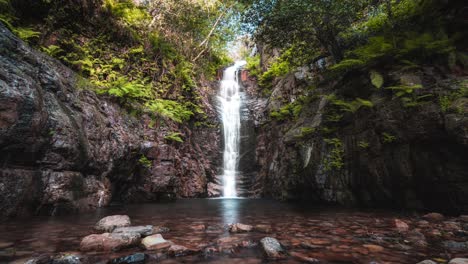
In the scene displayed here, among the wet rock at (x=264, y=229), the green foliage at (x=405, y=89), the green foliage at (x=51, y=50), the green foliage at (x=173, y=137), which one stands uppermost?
the green foliage at (x=51, y=50)

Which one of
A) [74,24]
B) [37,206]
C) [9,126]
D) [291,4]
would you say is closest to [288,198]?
[291,4]

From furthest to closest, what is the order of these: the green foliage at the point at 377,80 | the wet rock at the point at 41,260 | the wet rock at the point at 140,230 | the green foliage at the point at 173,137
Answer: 1. the green foliage at the point at 173,137
2. the green foliage at the point at 377,80
3. the wet rock at the point at 140,230
4. the wet rock at the point at 41,260

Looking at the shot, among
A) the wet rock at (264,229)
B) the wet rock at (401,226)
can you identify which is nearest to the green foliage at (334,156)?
the wet rock at (401,226)

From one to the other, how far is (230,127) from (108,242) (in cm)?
1250

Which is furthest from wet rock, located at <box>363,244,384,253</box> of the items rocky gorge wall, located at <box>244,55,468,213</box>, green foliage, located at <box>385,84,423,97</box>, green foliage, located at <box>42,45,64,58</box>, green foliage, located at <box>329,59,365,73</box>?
green foliage, located at <box>42,45,64,58</box>

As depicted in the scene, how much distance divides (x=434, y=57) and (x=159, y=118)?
29.5 feet

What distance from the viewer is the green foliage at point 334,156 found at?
263 inches

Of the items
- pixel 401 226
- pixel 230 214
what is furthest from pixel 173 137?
pixel 401 226

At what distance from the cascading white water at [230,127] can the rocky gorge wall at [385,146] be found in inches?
156

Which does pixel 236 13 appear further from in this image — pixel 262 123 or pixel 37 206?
pixel 37 206

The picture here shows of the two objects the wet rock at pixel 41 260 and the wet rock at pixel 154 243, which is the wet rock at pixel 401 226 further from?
the wet rock at pixel 41 260

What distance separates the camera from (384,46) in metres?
5.83

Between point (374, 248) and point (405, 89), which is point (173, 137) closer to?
point (405, 89)

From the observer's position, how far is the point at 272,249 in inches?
104
